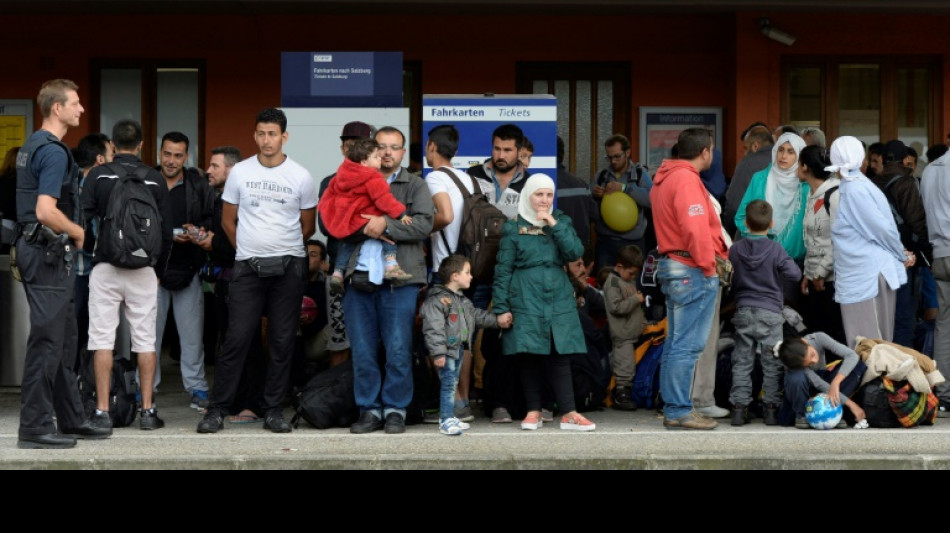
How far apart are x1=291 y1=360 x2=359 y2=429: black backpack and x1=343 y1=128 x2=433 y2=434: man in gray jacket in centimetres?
19

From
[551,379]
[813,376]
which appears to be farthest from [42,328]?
[813,376]

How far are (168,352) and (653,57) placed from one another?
5.76 meters

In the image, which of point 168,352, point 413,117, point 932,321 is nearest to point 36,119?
point 168,352

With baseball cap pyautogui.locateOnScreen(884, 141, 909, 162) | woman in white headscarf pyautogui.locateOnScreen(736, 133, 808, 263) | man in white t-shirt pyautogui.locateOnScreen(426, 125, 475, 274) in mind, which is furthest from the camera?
baseball cap pyautogui.locateOnScreen(884, 141, 909, 162)

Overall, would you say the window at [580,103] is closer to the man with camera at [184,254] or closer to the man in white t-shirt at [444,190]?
the man in white t-shirt at [444,190]

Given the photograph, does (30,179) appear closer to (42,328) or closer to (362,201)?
(42,328)

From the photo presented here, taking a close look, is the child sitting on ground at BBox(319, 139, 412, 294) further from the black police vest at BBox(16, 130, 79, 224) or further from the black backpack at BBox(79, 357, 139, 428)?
the black police vest at BBox(16, 130, 79, 224)

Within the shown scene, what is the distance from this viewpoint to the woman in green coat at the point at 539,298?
31.1 ft

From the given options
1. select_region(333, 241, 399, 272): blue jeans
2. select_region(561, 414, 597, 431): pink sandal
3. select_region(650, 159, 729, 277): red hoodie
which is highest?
select_region(650, 159, 729, 277): red hoodie

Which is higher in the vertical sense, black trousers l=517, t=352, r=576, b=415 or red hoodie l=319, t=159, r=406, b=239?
red hoodie l=319, t=159, r=406, b=239

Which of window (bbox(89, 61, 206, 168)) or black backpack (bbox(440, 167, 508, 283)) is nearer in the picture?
black backpack (bbox(440, 167, 508, 283))

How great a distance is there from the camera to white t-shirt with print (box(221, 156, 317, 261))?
945 cm

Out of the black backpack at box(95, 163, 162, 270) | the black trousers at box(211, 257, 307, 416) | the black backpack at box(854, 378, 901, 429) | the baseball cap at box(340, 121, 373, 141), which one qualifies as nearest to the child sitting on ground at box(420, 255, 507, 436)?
the black trousers at box(211, 257, 307, 416)

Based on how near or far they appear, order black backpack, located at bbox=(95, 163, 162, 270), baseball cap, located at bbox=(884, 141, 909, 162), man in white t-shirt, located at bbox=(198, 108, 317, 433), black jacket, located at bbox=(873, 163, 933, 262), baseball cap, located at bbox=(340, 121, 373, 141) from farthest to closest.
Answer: baseball cap, located at bbox=(884, 141, 909, 162)
black jacket, located at bbox=(873, 163, 933, 262)
baseball cap, located at bbox=(340, 121, 373, 141)
man in white t-shirt, located at bbox=(198, 108, 317, 433)
black backpack, located at bbox=(95, 163, 162, 270)
